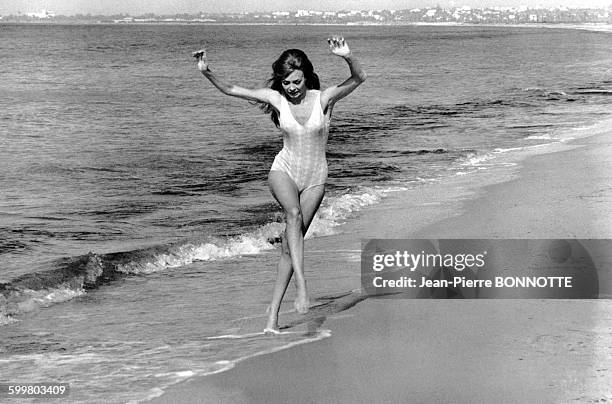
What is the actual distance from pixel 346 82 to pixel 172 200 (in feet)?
27.1

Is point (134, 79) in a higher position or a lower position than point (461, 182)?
higher

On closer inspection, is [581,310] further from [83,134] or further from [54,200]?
[83,134]

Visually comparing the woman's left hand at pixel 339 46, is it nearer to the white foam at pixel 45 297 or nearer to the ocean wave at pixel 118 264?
the ocean wave at pixel 118 264

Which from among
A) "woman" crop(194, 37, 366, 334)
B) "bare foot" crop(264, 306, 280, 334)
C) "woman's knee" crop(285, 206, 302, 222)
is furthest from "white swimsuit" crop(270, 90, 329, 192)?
"bare foot" crop(264, 306, 280, 334)

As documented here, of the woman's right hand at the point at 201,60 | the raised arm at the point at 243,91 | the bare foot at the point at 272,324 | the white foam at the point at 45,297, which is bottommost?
the white foam at the point at 45,297

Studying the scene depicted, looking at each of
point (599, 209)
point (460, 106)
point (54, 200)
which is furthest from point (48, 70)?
point (599, 209)

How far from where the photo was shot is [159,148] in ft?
66.9

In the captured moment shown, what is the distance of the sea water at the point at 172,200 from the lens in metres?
6.16

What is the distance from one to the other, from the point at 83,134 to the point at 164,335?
58.2 feet

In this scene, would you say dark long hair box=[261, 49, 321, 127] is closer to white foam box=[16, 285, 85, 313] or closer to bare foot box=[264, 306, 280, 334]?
bare foot box=[264, 306, 280, 334]

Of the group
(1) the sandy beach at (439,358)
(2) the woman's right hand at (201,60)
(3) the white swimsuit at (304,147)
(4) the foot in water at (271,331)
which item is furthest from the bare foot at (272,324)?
(2) the woman's right hand at (201,60)

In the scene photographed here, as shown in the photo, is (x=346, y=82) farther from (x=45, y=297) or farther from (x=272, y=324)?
(x=45, y=297)

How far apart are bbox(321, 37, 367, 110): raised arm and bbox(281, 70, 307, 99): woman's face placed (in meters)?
0.14

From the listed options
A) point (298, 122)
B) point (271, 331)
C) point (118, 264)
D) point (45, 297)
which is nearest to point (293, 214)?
point (298, 122)
